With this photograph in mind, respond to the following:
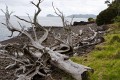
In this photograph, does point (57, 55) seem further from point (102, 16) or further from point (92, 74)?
point (102, 16)

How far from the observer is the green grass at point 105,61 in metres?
11.4

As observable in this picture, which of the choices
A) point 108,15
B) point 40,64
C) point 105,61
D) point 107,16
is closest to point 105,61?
point 105,61

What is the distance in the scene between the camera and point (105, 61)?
13273 mm

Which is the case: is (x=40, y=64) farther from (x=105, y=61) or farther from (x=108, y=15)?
(x=108, y=15)

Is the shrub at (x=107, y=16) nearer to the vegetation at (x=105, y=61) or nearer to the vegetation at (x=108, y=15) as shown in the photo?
the vegetation at (x=108, y=15)

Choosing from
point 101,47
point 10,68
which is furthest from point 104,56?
point 10,68

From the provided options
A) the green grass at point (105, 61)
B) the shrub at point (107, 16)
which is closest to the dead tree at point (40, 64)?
the green grass at point (105, 61)

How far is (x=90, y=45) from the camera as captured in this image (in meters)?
17.5

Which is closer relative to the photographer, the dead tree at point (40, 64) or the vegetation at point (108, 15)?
the dead tree at point (40, 64)

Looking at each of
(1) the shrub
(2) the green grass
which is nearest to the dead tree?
(2) the green grass

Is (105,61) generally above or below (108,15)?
below

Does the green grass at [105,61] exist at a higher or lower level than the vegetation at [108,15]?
lower

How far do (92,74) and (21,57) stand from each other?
298 cm

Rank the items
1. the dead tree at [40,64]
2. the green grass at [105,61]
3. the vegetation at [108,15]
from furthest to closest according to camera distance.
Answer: the vegetation at [108,15], the green grass at [105,61], the dead tree at [40,64]
